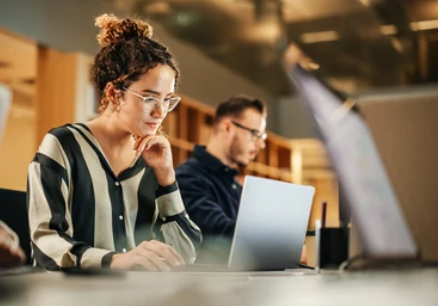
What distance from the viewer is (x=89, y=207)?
5.51 ft

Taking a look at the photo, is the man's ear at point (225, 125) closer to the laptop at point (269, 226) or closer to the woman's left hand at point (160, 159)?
the woman's left hand at point (160, 159)

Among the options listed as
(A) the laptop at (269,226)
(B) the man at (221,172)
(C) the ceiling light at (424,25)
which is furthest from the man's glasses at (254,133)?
(C) the ceiling light at (424,25)

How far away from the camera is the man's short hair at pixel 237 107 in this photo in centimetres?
312

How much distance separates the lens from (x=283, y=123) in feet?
31.9

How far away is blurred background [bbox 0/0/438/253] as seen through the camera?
492 centimetres

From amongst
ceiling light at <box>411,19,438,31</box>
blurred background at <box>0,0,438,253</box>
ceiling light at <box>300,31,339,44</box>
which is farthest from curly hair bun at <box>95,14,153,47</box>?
ceiling light at <box>300,31,339,44</box>

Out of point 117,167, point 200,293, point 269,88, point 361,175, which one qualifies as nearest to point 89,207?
point 117,167

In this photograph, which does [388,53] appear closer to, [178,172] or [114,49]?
[178,172]

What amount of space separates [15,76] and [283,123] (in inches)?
207

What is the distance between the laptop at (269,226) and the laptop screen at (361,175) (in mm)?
476

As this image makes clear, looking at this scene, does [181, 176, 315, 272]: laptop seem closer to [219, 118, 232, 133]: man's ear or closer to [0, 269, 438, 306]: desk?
[0, 269, 438, 306]: desk

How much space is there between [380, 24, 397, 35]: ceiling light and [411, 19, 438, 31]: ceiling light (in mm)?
184

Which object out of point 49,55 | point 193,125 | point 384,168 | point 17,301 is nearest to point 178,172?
point 384,168

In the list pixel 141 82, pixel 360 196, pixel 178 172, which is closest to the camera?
pixel 360 196
